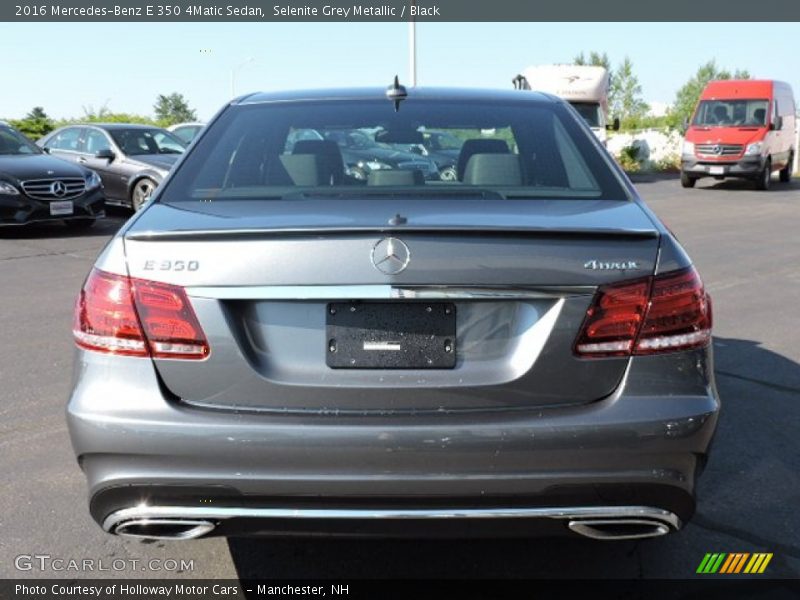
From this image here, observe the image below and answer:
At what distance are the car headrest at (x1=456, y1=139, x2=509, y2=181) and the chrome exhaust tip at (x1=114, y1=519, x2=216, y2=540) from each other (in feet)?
5.36

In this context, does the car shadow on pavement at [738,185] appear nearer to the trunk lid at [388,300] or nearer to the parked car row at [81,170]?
the parked car row at [81,170]

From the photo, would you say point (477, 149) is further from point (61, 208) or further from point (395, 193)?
point (61, 208)

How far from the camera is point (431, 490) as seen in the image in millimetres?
2574

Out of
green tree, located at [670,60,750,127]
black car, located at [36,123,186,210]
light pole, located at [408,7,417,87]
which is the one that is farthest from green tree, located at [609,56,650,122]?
black car, located at [36,123,186,210]

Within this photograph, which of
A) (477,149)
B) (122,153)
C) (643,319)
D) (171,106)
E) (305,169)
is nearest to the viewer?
(643,319)

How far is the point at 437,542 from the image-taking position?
3539mm

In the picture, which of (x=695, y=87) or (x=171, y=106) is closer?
(x=695, y=87)

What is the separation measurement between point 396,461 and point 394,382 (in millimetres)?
209

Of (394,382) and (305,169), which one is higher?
(305,169)

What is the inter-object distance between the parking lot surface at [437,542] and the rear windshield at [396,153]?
3.47ft

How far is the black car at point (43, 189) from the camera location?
12.3m

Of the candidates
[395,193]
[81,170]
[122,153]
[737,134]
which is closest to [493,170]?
[395,193]

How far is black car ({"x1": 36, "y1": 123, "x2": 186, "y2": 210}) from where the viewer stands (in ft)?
47.9

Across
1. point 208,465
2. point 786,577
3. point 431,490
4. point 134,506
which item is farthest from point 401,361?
point 786,577
